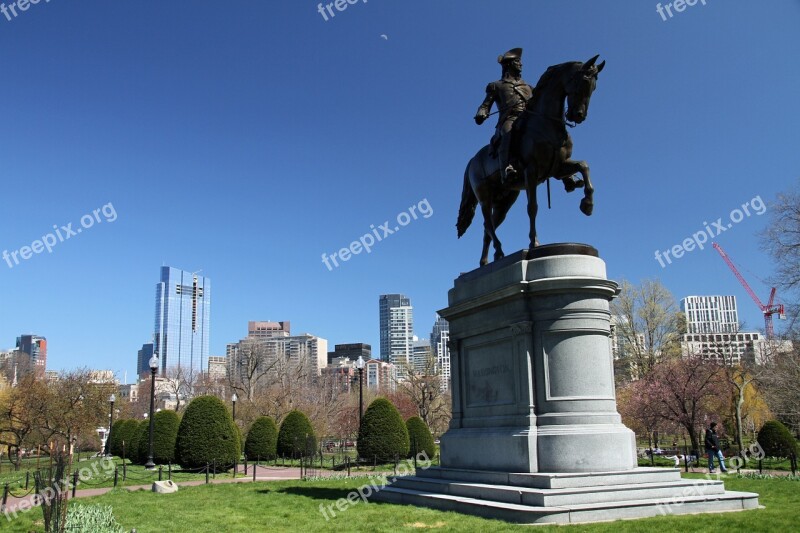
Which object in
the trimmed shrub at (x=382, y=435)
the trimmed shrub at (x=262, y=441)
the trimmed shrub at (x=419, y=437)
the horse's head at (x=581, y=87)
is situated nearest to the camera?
the horse's head at (x=581, y=87)

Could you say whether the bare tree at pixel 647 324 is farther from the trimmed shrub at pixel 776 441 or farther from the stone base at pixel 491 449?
the stone base at pixel 491 449

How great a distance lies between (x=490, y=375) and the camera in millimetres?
14602

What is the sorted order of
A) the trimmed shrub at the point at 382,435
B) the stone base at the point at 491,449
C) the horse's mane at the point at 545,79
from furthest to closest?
the trimmed shrub at the point at 382,435, the horse's mane at the point at 545,79, the stone base at the point at 491,449

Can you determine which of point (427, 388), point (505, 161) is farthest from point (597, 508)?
point (427, 388)

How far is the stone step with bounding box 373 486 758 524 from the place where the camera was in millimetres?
10539

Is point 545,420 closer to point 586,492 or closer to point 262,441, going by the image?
point 586,492

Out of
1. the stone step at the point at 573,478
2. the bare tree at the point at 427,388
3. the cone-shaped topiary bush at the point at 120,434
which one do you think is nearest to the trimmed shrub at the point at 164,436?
the cone-shaped topiary bush at the point at 120,434

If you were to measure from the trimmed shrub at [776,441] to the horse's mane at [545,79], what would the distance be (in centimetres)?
2459

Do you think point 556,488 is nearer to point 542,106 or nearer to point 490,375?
A: point 490,375

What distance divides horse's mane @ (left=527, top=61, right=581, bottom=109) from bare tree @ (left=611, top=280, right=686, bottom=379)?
134 feet

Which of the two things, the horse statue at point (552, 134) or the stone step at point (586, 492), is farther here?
the horse statue at point (552, 134)

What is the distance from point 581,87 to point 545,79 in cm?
104

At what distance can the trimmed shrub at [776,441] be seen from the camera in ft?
102

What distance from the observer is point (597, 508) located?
10711mm
